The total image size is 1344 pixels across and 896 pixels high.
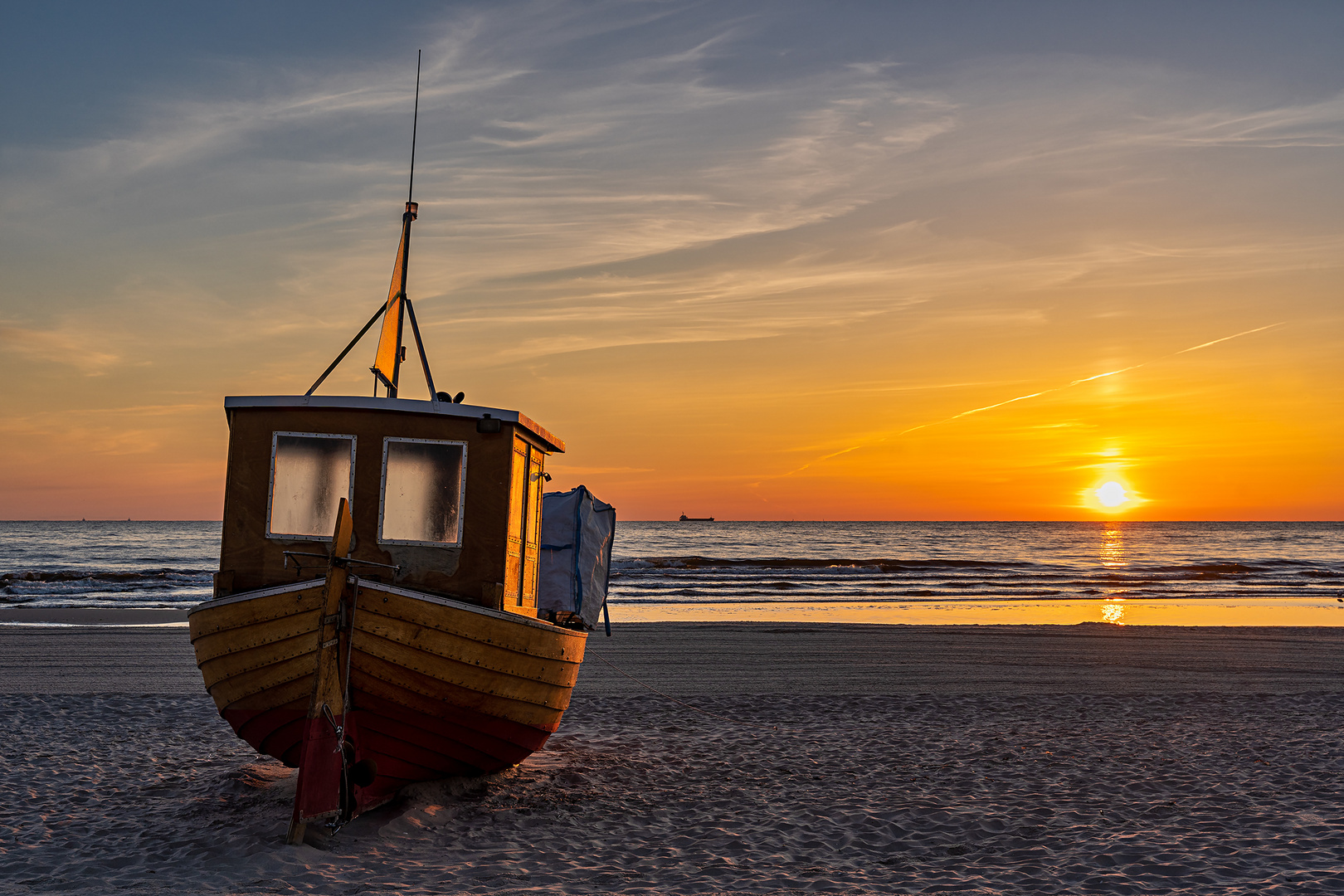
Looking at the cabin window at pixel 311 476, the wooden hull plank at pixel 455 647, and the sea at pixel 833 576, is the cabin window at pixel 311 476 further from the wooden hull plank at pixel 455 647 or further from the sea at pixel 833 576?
the sea at pixel 833 576

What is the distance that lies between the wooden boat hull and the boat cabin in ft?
1.61

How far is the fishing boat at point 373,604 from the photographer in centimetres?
716

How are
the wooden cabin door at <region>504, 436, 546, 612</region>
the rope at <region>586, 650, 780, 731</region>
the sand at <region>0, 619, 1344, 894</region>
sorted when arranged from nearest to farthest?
the sand at <region>0, 619, 1344, 894</region>
the wooden cabin door at <region>504, 436, 546, 612</region>
the rope at <region>586, 650, 780, 731</region>

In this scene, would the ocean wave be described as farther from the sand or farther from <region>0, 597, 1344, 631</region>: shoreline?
the sand

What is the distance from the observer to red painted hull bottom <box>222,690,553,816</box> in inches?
293

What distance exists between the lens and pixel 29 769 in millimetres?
8953

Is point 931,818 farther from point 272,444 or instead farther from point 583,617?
point 272,444

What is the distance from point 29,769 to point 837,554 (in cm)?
6698

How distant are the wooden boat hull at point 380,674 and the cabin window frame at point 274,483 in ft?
2.49

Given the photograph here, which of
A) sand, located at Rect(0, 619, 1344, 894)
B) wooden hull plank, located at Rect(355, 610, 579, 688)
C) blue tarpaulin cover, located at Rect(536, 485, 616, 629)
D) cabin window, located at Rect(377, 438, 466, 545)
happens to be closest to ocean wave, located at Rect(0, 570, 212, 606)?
sand, located at Rect(0, 619, 1344, 894)

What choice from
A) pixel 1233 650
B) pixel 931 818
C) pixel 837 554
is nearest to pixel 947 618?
pixel 1233 650

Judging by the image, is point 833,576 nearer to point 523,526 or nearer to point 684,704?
point 684,704

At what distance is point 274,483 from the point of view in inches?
315

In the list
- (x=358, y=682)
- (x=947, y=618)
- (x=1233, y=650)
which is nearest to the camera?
(x=358, y=682)
